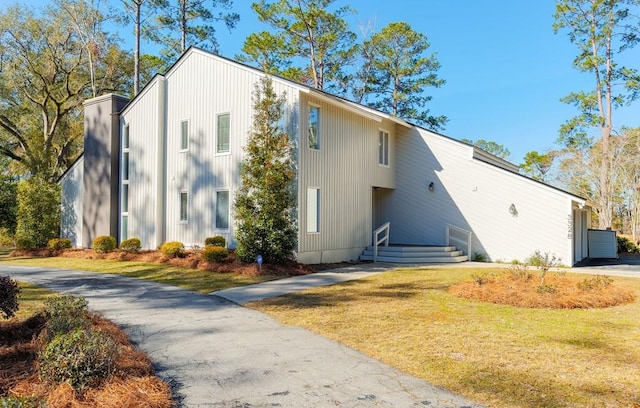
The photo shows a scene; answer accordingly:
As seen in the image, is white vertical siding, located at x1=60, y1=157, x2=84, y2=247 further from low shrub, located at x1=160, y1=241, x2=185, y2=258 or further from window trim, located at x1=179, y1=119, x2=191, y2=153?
low shrub, located at x1=160, y1=241, x2=185, y2=258

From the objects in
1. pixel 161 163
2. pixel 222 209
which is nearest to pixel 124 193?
pixel 161 163

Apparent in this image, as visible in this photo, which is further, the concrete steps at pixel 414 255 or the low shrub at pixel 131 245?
the low shrub at pixel 131 245

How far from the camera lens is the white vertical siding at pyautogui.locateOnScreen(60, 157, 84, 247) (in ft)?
65.5

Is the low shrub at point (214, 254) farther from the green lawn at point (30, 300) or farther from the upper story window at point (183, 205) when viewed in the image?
the green lawn at point (30, 300)

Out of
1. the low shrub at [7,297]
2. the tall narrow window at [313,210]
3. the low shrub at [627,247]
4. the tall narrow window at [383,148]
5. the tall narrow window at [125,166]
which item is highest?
the tall narrow window at [383,148]

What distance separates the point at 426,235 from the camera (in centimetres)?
1806

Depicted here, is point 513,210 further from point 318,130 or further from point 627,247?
point 627,247

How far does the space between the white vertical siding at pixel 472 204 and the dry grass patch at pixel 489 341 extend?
7.92 meters

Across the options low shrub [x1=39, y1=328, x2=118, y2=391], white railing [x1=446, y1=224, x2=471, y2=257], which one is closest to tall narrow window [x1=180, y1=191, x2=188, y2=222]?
white railing [x1=446, y1=224, x2=471, y2=257]

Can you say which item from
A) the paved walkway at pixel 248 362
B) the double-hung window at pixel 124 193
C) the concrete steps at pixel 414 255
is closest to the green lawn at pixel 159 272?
the paved walkway at pixel 248 362

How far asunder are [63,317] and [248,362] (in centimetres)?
214

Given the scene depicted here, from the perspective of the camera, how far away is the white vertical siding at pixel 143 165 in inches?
675

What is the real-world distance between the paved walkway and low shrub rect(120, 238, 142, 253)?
8470 millimetres

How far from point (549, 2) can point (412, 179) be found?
707 inches
